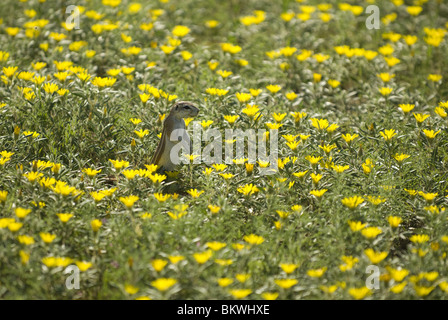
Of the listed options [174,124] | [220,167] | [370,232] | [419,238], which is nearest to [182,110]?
[174,124]

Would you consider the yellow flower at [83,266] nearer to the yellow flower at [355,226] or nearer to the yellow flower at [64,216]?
the yellow flower at [64,216]

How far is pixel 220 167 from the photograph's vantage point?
4.40m

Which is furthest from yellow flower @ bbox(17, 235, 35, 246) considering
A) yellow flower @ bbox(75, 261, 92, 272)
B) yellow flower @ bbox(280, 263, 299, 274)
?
yellow flower @ bbox(280, 263, 299, 274)

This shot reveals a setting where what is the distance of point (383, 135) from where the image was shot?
185 inches

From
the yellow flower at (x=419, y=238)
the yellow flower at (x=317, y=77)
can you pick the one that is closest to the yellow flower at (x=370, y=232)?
the yellow flower at (x=419, y=238)

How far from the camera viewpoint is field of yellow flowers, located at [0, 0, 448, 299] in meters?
3.51

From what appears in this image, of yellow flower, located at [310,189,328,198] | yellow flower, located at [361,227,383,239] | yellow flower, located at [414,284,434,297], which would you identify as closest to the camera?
yellow flower, located at [414,284,434,297]

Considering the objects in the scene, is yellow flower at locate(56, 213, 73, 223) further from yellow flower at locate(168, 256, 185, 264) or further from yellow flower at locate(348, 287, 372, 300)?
yellow flower at locate(348, 287, 372, 300)

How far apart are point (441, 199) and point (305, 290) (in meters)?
1.57

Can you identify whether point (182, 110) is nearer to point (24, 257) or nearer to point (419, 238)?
point (24, 257)

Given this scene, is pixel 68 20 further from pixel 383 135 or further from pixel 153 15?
pixel 383 135

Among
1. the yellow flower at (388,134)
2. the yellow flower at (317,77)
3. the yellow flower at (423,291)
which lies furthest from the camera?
the yellow flower at (317,77)

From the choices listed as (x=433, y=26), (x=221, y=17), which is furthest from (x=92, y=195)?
(x=433, y=26)

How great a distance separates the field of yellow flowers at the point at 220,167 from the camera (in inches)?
138
